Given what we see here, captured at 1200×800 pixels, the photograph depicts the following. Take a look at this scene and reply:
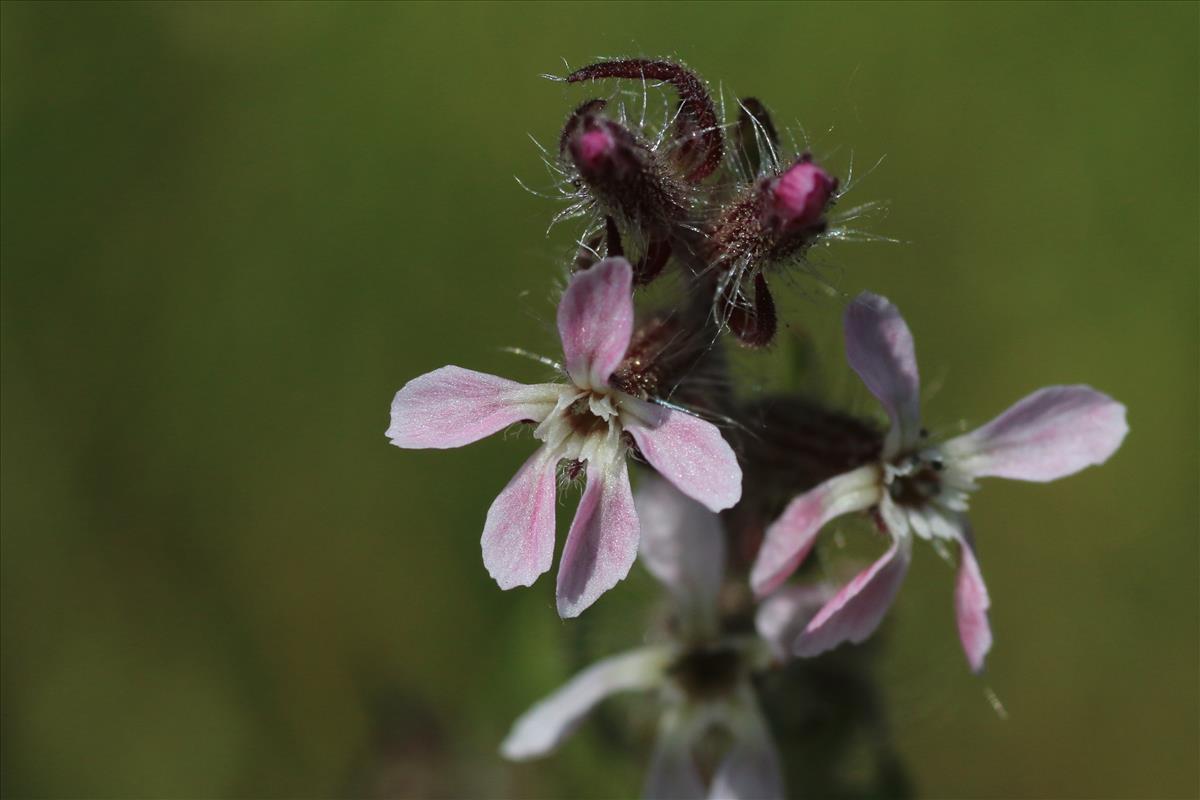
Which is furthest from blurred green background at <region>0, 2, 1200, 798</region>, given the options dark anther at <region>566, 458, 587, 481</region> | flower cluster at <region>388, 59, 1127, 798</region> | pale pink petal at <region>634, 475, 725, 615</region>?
dark anther at <region>566, 458, 587, 481</region>

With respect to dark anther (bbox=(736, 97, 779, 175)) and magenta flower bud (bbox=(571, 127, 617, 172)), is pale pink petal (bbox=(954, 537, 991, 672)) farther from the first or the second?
magenta flower bud (bbox=(571, 127, 617, 172))

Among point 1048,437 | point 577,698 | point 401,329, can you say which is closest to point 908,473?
point 1048,437

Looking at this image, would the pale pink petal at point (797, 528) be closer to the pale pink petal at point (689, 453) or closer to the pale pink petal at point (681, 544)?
the pale pink petal at point (689, 453)

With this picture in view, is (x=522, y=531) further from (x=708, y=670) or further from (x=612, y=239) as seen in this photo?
(x=708, y=670)

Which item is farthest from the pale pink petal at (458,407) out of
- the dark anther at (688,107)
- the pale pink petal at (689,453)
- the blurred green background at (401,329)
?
the blurred green background at (401,329)

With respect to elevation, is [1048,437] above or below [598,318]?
below

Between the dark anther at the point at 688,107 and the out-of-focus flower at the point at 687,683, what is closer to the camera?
the dark anther at the point at 688,107
